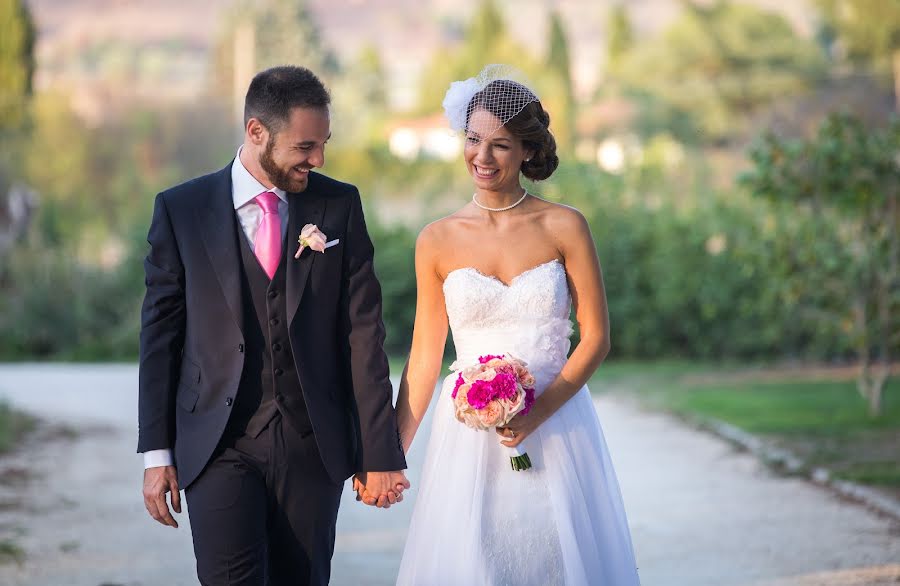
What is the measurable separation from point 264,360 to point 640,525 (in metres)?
5.04

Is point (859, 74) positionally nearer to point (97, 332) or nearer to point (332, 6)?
point (97, 332)

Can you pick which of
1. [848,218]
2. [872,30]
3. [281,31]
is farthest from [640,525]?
[281,31]

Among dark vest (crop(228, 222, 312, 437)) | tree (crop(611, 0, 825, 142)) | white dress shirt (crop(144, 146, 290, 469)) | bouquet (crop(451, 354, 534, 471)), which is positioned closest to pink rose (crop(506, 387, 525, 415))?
bouquet (crop(451, 354, 534, 471))

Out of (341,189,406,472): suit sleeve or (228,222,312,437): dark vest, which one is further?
(341,189,406,472): suit sleeve

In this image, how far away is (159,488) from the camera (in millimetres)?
4574

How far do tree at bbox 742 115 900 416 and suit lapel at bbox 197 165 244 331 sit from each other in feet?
29.4

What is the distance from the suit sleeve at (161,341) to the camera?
15.0 feet

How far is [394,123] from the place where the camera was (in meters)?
90.0

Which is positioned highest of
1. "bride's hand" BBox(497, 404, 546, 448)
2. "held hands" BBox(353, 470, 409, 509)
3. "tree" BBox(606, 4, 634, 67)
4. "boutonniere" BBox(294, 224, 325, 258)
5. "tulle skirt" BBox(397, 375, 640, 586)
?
"tree" BBox(606, 4, 634, 67)

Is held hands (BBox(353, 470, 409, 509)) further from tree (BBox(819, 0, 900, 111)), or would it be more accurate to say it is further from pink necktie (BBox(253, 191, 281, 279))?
tree (BBox(819, 0, 900, 111))

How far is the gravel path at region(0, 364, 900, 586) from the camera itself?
7.69 m

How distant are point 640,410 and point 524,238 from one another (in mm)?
10438

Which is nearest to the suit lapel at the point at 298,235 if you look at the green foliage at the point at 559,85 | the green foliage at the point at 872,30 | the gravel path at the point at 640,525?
the gravel path at the point at 640,525

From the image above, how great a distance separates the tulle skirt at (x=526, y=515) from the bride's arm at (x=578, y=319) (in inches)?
5.6
